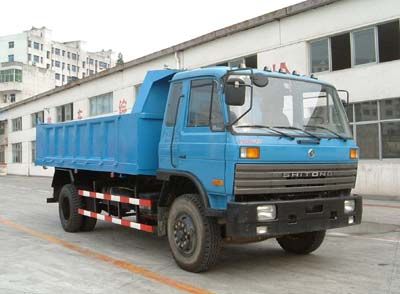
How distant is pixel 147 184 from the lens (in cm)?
799

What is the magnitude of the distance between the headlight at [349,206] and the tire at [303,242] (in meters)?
0.86

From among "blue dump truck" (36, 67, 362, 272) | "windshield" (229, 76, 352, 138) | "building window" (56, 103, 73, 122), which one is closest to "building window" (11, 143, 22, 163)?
"building window" (56, 103, 73, 122)

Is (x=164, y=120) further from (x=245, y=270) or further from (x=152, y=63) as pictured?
(x=152, y=63)

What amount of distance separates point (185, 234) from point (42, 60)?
362 feet

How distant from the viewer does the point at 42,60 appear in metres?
110

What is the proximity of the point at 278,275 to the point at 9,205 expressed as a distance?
11516 millimetres

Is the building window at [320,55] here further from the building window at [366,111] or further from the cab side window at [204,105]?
the cab side window at [204,105]

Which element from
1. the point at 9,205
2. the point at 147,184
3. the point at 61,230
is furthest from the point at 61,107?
the point at 147,184

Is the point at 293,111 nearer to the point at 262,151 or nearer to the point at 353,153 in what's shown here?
the point at 262,151

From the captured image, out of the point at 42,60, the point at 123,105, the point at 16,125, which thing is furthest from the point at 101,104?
the point at 42,60

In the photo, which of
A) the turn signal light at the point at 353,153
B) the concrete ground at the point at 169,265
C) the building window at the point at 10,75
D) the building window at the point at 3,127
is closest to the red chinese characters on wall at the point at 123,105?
the concrete ground at the point at 169,265

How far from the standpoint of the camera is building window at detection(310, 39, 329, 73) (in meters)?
19.0

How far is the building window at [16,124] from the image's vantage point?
53.1 metres

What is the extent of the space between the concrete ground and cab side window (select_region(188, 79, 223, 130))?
1933 mm
